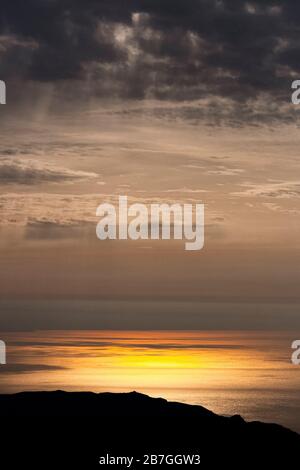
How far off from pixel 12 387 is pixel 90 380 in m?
19.1

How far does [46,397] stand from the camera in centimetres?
7562

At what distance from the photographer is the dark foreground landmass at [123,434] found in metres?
67.3

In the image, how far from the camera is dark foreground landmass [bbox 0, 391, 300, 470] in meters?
67.3

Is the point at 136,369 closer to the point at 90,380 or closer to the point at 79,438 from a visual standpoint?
the point at 90,380

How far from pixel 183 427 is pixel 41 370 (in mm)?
127640

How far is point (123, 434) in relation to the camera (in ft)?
232
